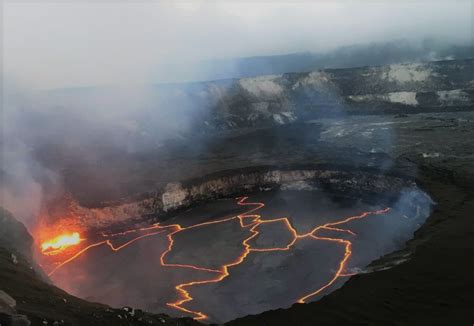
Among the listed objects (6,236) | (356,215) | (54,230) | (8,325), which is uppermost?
(8,325)

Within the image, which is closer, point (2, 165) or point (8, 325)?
point (8, 325)

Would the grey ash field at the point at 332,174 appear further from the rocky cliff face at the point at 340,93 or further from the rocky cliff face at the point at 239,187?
the rocky cliff face at the point at 340,93

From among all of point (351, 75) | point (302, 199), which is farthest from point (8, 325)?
point (351, 75)

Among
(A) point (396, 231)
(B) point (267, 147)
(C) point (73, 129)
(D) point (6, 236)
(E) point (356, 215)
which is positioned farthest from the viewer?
(C) point (73, 129)

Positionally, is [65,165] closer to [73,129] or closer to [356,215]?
[73,129]

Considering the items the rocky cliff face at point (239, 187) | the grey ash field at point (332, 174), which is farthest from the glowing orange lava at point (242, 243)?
the grey ash field at point (332, 174)

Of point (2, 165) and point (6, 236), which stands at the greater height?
point (2, 165)

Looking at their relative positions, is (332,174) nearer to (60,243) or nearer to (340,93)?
(60,243)
